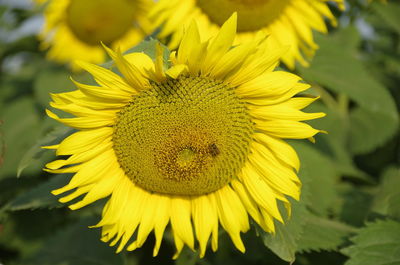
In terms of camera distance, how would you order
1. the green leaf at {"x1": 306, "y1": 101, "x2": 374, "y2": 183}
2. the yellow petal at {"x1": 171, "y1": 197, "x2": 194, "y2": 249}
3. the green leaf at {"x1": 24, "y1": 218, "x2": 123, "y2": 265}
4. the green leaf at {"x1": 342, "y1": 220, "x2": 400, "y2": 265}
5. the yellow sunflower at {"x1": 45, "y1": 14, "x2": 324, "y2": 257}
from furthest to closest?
the green leaf at {"x1": 306, "y1": 101, "x2": 374, "y2": 183} < the green leaf at {"x1": 24, "y1": 218, "x2": 123, "y2": 265} < the green leaf at {"x1": 342, "y1": 220, "x2": 400, "y2": 265} < the yellow petal at {"x1": 171, "y1": 197, "x2": 194, "y2": 249} < the yellow sunflower at {"x1": 45, "y1": 14, "x2": 324, "y2": 257}

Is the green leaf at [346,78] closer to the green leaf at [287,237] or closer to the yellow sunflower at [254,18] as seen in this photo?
the yellow sunflower at [254,18]

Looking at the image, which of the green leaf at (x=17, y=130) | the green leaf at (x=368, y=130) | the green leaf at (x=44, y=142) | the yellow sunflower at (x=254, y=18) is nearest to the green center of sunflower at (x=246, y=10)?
the yellow sunflower at (x=254, y=18)

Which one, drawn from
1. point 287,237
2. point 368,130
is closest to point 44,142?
point 287,237

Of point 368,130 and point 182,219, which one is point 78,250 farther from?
point 368,130

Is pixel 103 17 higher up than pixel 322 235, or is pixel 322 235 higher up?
pixel 322 235

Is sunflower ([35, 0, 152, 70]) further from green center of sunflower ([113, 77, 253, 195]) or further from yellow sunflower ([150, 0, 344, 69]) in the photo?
green center of sunflower ([113, 77, 253, 195])

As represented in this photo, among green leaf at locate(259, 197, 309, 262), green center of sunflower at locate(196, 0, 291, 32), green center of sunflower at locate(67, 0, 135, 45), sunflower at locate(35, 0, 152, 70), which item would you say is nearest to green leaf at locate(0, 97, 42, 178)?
sunflower at locate(35, 0, 152, 70)

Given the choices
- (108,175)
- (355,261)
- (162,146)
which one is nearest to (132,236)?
(108,175)
